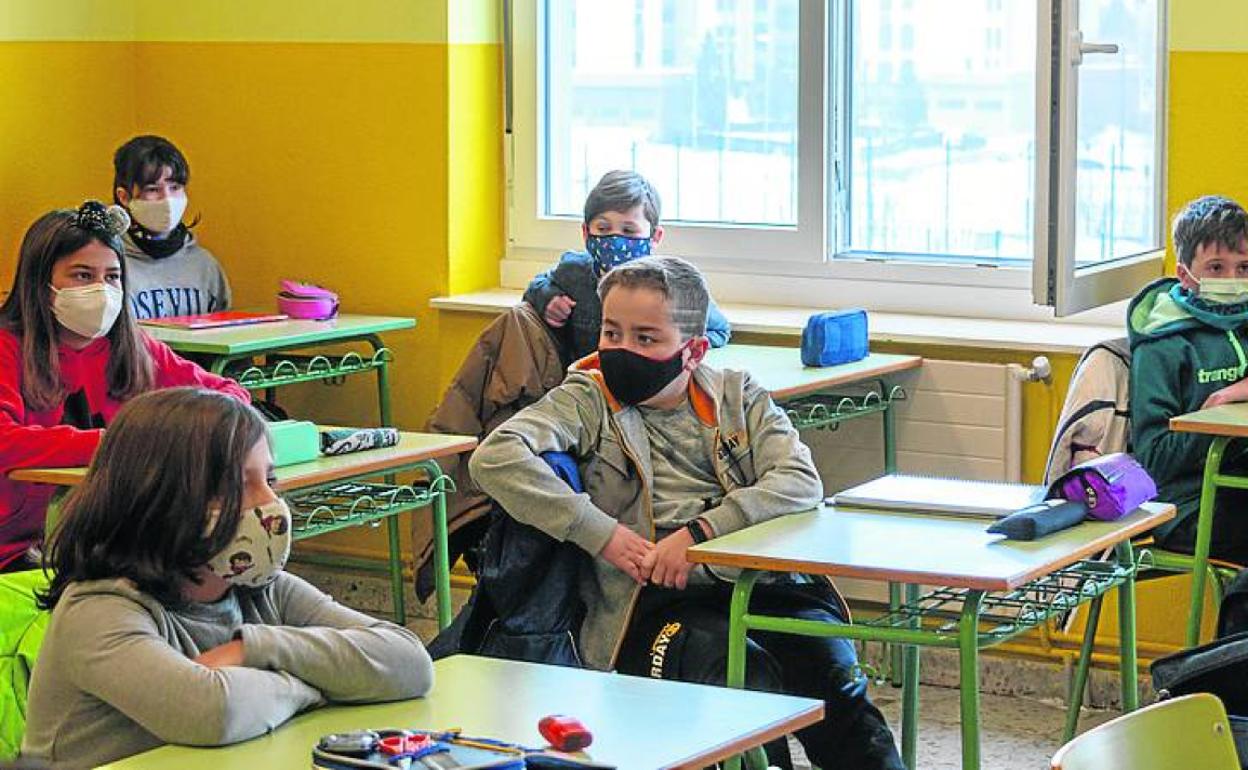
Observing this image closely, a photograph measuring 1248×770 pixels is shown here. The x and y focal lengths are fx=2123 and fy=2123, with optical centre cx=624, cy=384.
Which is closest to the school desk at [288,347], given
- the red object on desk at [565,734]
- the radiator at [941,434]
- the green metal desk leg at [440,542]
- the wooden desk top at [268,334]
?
the wooden desk top at [268,334]

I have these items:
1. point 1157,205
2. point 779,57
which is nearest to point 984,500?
point 1157,205

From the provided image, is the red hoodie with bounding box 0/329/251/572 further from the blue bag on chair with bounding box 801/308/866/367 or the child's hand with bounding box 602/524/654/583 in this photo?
the blue bag on chair with bounding box 801/308/866/367

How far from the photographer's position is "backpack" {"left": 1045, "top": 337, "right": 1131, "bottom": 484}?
4566 millimetres

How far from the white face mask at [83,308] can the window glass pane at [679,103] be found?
1.91 m

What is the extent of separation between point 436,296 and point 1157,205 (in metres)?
1.98

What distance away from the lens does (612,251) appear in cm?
500

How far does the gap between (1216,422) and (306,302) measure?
2483mm

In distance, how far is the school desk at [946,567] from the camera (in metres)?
3.14

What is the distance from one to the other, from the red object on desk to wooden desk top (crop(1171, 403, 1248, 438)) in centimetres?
219

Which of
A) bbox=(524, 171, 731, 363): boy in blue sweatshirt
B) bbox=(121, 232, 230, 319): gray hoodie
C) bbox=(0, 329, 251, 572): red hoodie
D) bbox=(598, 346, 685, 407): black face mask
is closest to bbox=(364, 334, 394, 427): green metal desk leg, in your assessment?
bbox=(121, 232, 230, 319): gray hoodie

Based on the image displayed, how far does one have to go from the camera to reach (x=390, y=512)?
436 centimetres

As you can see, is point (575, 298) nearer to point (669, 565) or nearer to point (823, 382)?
point (823, 382)

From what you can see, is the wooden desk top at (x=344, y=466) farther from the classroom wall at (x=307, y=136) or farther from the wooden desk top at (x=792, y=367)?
the classroom wall at (x=307, y=136)

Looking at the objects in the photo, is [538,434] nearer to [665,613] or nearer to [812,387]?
[665,613]
